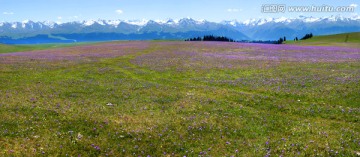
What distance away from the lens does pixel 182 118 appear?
17.7 metres

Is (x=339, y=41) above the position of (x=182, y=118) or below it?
above

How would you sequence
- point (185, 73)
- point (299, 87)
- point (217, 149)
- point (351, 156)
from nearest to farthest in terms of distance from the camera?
point (351, 156) < point (217, 149) < point (299, 87) < point (185, 73)

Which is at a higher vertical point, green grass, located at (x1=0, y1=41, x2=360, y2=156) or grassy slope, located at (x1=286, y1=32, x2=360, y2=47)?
grassy slope, located at (x1=286, y1=32, x2=360, y2=47)

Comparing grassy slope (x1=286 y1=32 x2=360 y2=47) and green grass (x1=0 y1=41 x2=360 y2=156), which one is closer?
green grass (x1=0 y1=41 x2=360 y2=156)

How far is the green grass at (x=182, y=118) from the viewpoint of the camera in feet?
43.9

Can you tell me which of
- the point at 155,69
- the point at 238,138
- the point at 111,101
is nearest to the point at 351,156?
the point at 238,138

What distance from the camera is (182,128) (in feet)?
52.6

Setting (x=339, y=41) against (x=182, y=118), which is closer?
(x=182, y=118)

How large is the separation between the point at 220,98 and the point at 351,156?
1201 centimetres

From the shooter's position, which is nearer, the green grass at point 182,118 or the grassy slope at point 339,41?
the green grass at point 182,118

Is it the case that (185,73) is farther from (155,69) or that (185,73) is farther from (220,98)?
(220,98)

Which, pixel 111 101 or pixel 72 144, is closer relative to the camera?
pixel 72 144

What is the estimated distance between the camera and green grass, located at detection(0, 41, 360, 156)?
13.4 metres

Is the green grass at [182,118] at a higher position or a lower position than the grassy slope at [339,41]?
lower
